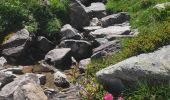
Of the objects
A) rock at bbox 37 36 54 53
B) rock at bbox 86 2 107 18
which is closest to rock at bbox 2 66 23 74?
rock at bbox 37 36 54 53

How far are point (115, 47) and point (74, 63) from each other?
2.56 m

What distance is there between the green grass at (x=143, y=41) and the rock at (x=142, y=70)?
25cm

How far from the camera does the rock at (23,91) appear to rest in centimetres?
1331

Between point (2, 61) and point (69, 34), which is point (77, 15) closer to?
point (69, 34)

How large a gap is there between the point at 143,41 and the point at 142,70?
1.89 meters

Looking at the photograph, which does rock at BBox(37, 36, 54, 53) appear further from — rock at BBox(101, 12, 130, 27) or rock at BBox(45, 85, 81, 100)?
rock at BBox(45, 85, 81, 100)

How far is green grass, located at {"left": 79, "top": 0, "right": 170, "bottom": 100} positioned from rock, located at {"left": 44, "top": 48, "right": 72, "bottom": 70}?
239 centimetres

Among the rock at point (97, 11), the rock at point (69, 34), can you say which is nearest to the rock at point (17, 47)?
the rock at point (69, 34)

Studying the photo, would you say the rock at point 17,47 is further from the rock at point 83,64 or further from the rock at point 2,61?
the rock at point 83,64

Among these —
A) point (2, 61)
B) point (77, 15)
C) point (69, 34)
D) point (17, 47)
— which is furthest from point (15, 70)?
point (77, 15)

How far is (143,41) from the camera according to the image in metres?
14.5

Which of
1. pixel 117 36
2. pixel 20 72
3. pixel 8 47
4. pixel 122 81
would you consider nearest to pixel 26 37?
pixel 8 47

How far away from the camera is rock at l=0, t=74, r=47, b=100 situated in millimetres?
13312

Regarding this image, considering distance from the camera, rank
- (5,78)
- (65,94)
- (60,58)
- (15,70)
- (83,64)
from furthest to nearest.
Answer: (60,58)
(83,64)
(15,70)
(5,78)
(65,94)
